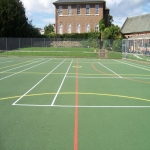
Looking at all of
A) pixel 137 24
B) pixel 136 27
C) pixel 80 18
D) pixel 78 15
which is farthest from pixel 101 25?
pixel 137 24

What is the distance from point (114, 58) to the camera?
36.2 metres

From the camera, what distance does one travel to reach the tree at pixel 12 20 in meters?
45.8

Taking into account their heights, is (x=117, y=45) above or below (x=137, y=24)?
below

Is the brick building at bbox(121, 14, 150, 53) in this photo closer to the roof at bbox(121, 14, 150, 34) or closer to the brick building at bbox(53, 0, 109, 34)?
the roof at bbox(121, 14, 150, 34)

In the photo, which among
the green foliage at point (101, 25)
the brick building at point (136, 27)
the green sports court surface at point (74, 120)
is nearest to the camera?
the green sports court surface at point (74, 120)

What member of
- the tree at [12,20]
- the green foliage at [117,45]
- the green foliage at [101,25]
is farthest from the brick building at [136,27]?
the tree at [12,20]

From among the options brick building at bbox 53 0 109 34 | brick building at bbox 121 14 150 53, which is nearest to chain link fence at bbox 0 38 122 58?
brick building at bbox 121 14 150 53

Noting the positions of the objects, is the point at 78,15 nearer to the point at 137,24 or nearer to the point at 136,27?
the point at 136,27

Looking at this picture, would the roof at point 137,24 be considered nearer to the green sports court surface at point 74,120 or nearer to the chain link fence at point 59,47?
the chain link fence at point 59,47

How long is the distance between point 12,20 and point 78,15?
57.0 ft

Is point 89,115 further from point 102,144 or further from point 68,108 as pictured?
point 102,144

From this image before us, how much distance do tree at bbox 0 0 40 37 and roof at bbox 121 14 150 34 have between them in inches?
1039

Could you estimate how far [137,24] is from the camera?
57969 mm

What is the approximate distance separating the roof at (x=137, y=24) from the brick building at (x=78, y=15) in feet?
29.4
